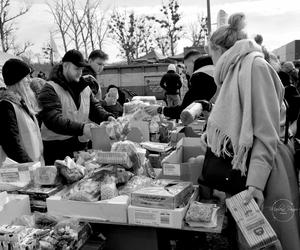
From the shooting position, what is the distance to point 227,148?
5.46ft

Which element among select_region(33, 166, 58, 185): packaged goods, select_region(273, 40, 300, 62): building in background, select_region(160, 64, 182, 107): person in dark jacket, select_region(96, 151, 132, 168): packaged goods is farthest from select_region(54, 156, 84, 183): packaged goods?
select_region(273, 40, 300, 62): building in background

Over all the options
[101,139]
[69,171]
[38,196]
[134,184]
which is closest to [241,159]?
[134,184]

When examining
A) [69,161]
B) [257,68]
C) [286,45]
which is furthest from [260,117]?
[286,45]

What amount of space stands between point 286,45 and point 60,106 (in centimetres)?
1439

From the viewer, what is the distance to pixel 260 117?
1.52 m

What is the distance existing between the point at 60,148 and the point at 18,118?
0.47 m

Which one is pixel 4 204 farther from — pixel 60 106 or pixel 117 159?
pixel 60 106

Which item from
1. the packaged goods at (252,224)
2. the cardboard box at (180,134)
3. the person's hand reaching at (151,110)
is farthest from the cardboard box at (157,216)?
the person's hand reaching at (151,110)

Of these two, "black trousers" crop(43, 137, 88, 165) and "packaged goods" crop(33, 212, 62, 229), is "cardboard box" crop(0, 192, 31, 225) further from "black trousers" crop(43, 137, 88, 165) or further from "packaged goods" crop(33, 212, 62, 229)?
"black trousers" crop(43, 137, 88, 165)

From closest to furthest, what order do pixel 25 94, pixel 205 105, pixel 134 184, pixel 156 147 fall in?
pixel 134 184, pixel 205 105, pixel 156 147, pixel 25 94

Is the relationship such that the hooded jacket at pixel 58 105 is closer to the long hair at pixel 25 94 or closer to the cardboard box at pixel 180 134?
the long hair at pixel 25 94

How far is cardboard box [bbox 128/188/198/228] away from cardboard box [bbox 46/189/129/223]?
2.0 inches

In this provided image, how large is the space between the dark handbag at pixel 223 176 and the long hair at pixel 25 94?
1.55m

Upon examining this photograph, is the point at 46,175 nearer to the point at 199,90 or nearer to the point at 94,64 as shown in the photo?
the point at 199,90
